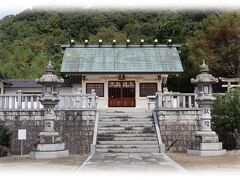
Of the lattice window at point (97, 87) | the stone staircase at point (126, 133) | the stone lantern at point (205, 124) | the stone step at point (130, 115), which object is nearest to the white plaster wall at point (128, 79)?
the lattice window at point (97, 87)

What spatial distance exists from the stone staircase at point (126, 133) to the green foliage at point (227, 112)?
2743 mm

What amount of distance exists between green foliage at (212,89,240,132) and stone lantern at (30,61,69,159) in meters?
6.44

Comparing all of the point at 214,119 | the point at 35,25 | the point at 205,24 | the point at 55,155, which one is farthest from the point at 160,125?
the point at 35,25

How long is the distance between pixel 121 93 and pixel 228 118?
10.2 meters

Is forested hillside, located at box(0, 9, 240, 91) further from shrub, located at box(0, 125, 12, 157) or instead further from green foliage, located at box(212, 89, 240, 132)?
shrub, located at box(0, 125, 12, 157)

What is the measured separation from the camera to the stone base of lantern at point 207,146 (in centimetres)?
1382

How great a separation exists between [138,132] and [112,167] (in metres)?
6.55

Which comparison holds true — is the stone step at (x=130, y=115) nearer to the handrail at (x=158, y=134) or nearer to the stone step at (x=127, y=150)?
the handrail at (x=158, y=134)

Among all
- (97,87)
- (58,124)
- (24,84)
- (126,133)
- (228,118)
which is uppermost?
(24,84)

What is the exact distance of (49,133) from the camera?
550 inches

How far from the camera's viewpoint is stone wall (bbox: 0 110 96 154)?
16.7m

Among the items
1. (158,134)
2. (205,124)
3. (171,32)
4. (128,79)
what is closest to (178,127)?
(158,134)

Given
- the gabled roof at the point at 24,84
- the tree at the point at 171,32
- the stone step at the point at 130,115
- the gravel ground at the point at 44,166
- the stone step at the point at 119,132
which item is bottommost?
the gravel ground at the point at 44,166

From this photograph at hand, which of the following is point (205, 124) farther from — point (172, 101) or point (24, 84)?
point (24, 84)
